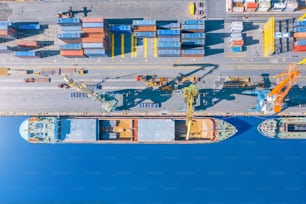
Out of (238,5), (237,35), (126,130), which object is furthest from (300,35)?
(126,130)

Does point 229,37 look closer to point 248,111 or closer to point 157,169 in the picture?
point 248,111

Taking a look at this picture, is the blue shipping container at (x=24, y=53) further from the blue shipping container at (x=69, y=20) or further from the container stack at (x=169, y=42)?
the container stack at (x=169, y=42)

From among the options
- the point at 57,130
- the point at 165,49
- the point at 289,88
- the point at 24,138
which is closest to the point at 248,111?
the point at 289,88

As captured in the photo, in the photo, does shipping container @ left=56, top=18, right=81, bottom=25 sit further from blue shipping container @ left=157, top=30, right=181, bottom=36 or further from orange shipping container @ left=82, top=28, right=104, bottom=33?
blue shipping container @ left=157, top=30, right=181, bottom=36

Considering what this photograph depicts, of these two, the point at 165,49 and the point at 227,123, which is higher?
the point at 165,49

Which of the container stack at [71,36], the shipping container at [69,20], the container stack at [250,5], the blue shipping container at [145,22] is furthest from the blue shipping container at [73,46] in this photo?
the container stack at [250,5]

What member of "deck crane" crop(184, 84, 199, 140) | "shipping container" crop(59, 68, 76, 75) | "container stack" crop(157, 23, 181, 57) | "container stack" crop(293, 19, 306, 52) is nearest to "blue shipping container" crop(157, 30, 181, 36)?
"container stack" crop(157, 23, 181, 57)
